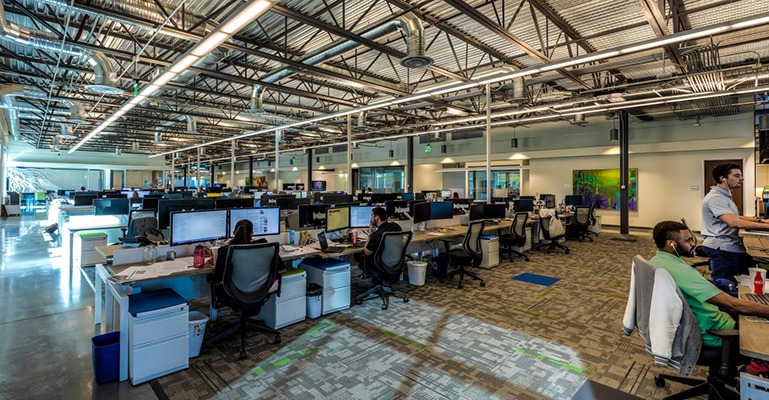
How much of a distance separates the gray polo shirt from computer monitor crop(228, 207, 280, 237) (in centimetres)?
432

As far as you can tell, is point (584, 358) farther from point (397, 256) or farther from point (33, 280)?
point (33, 280)

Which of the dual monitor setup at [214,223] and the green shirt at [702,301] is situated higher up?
the dual monitor setup at [214,223]

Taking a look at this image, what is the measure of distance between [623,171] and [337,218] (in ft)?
32.0

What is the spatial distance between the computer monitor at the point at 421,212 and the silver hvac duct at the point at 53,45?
17.0ft

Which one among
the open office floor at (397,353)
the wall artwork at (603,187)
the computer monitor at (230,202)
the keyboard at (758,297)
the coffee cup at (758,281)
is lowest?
the open office floor at (397,353)

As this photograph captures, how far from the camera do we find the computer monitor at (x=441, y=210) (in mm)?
6148

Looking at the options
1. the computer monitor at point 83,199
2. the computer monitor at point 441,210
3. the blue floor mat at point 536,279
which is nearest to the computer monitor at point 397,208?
the computer monitor at point 441,210

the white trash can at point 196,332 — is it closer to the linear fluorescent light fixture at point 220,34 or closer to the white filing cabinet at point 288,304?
the white filing cabinet at point 288,304

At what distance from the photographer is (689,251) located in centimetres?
202

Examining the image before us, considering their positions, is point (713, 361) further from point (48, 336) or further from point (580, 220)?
point (580, 220)

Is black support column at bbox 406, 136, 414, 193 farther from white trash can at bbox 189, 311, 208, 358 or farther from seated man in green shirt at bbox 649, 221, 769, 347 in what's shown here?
seated man in green shirt at bbox 649, 221, 769, 347

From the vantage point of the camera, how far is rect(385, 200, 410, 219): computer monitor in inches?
224

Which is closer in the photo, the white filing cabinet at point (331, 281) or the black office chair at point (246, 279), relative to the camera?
the black office chair at point (246, 279)

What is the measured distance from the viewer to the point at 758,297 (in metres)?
2.00
